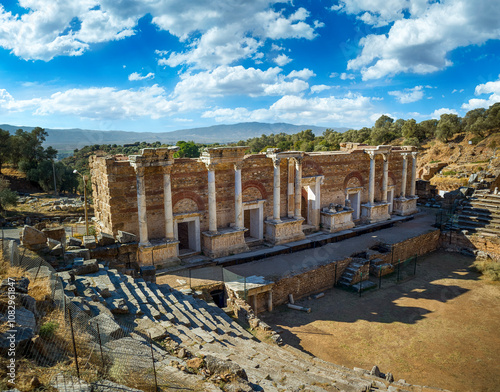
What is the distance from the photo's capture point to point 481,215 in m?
26.3

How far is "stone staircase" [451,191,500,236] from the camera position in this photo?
24.9 meters

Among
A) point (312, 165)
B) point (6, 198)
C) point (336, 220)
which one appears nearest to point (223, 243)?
point (312, 165)

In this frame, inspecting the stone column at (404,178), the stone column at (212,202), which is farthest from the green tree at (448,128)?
the stone column at (212,202)

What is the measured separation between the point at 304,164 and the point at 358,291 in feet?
28.4

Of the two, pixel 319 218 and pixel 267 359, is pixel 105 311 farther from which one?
pixel 319 218

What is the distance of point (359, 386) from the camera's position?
9258mm

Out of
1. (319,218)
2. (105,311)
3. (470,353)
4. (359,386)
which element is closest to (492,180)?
(319,218)

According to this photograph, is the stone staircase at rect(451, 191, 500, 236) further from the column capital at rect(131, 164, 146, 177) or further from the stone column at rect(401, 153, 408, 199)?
the column capital at rect(131, 164, 146, 177)

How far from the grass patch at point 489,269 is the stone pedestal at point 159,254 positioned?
1709 cm

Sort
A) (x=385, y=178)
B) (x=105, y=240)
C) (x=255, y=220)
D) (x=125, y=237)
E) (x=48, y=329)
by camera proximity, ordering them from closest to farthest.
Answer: (x=48, y=329)
(x=105, y=240)
(x=125, y=237)
(x=255, y=220)
(x=385, y=178)

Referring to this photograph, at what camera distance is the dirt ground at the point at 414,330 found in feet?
41.2

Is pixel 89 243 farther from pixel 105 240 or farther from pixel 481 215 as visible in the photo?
pixel 481 215

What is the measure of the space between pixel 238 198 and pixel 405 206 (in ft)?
54.1

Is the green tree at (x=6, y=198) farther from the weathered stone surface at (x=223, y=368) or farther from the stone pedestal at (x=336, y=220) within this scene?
the weathered stone surface at (x=223, y=368)
